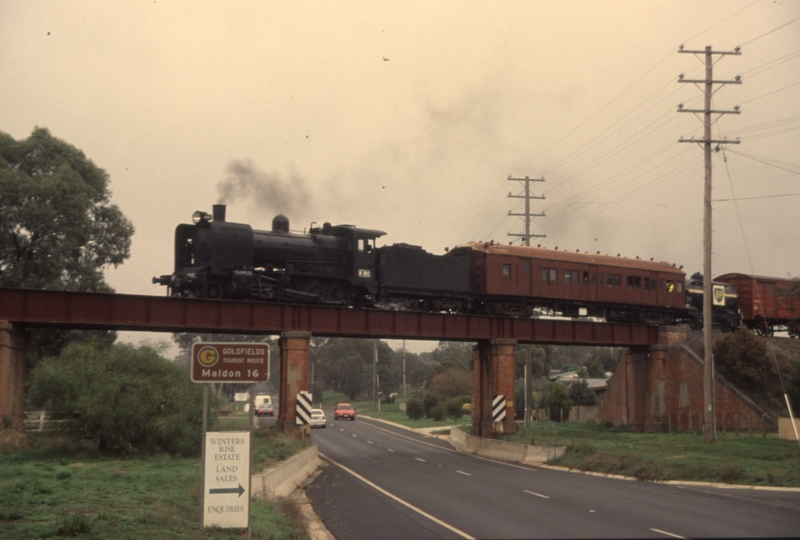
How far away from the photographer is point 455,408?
7906cm

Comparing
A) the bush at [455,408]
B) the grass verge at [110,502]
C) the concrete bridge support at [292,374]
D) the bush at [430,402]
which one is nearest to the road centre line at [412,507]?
the grass verge at [110,502]

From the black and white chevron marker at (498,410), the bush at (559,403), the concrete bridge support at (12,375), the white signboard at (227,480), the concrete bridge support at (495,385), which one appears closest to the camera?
the white signboard at (227,480)

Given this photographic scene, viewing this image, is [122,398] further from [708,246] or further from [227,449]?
[708,246]

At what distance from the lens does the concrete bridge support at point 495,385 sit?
44531 mm

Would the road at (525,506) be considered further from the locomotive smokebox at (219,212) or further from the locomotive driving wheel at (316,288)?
the locomotive smokebox at (219,212)

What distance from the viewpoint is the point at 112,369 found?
103 feet

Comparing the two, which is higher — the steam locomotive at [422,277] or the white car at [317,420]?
the steam locomotive at [422,277]

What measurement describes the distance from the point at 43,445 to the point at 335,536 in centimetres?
1781

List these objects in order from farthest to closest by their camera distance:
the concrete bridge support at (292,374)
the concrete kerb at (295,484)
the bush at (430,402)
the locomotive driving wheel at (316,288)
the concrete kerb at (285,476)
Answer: the bush at (430,402) < the locomotive driving wheel at (316,288) < the concrete bridge support at (292,374) < the concrete kerb at (285,476) < the concrete kerb at (295,484)

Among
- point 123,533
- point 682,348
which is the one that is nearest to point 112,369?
point 123,533

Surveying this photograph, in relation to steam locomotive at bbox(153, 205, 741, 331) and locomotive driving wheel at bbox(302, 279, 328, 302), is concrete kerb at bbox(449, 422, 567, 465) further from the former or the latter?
locomotive driving wheel at bbox(302, 279, 328, 302)

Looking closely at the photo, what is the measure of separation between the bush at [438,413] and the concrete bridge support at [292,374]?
1673 inches

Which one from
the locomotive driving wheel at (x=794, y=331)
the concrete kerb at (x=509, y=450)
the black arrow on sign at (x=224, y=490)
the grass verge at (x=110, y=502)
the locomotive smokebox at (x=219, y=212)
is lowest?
the concrete kerb at (x=509, y=450)

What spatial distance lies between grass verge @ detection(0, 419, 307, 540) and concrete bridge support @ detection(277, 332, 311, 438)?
1124cm
